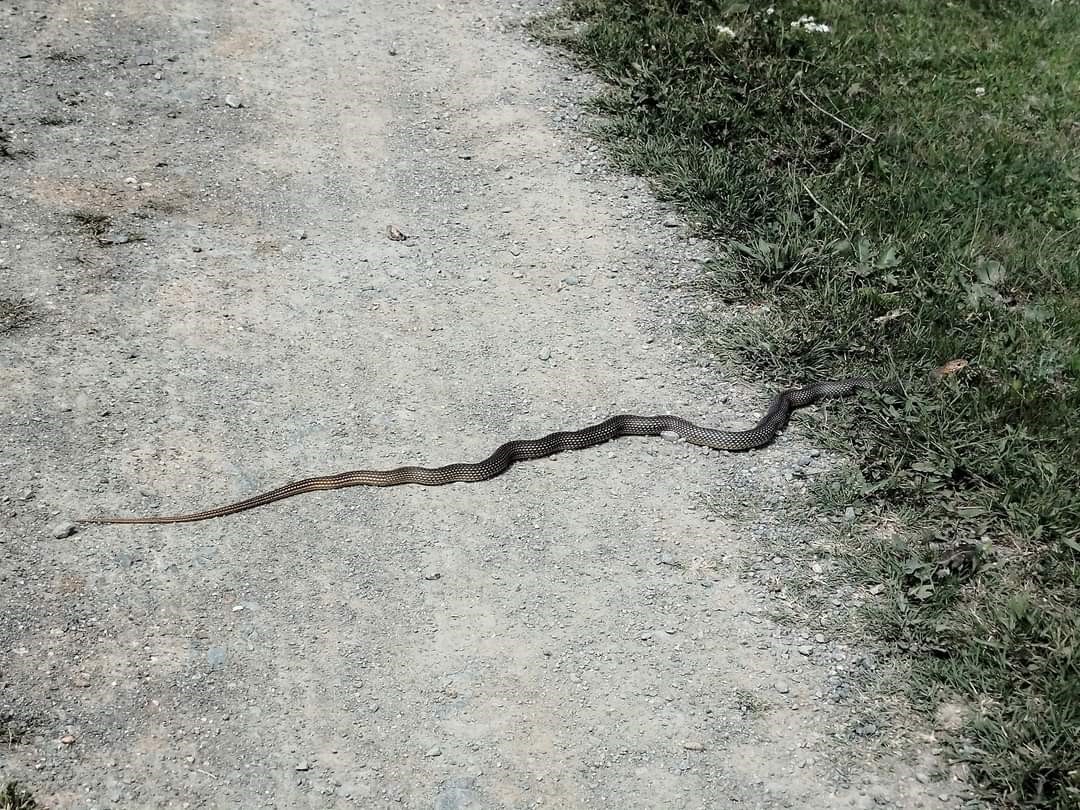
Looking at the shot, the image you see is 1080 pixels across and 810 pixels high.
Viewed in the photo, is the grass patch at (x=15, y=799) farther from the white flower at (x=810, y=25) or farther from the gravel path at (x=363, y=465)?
the white flower at (x=810, y=25)

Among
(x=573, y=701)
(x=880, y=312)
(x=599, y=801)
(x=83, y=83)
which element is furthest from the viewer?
(x=83, y=83)

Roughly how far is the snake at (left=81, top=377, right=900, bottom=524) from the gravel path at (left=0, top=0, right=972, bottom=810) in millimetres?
90

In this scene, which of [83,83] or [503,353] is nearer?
[503,353]

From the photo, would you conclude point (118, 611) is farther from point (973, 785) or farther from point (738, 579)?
point (973, 785)

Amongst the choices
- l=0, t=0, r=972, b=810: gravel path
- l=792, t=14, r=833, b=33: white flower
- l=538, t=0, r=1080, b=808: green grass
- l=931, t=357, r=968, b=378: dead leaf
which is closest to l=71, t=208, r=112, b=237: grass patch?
l=0, t=0, r=972, b=810: gravel path

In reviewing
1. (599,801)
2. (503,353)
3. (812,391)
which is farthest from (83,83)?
(599,801)

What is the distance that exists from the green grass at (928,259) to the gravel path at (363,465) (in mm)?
414

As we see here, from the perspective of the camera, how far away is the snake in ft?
21.2

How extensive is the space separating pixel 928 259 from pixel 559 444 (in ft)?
11.2

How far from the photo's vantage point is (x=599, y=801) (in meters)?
5.06

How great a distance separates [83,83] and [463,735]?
24.7 feet

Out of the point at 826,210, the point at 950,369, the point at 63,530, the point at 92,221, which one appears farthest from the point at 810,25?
the point at 63,530

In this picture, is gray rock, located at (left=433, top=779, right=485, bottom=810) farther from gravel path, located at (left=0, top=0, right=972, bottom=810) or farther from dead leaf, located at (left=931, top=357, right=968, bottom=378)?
dead leaf, located at (left=931, top=357, right=968, bottom=378)

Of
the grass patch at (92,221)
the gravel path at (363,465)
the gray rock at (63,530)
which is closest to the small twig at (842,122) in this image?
the gravel path at (363,465)
